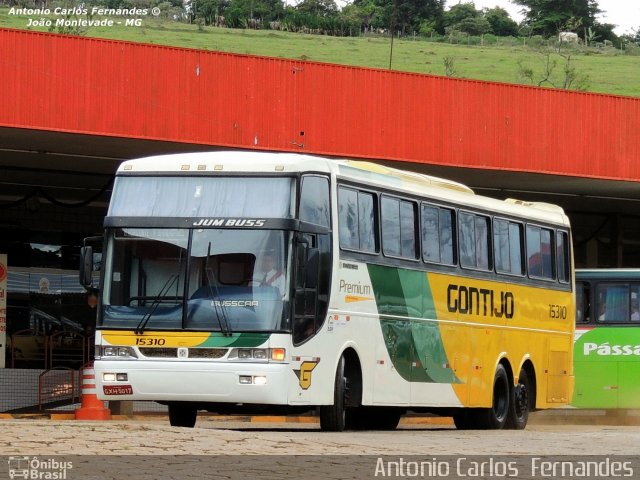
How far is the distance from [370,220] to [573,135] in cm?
1503

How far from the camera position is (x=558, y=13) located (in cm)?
12388

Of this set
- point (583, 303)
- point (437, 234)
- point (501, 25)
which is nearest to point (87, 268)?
point (437, 234)

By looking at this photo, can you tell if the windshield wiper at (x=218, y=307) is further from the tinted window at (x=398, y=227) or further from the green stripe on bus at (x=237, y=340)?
the tinted window at (x=398, y=227)

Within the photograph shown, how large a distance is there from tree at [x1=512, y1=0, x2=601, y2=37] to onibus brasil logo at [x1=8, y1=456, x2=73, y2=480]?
116m

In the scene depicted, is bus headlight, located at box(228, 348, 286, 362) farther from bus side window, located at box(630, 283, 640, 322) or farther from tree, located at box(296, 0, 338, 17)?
tree, located at box(296, 0, 338, 17)

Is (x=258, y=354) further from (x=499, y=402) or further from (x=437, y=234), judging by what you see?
(x=499, y=402)

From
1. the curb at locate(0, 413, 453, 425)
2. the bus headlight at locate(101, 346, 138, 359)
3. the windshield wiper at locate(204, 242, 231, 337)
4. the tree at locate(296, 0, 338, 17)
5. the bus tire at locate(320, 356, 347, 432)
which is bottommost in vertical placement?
the curb at locate(0, 413, 453, 425)

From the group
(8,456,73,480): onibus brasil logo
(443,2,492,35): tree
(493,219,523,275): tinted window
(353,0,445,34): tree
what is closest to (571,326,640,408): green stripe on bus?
(493,219,523,275): tinted window

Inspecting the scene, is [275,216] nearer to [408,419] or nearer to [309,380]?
[309,380]

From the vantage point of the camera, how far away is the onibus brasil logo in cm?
970

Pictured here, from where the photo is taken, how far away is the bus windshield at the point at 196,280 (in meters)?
16.8

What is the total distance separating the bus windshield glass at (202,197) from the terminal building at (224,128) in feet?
27.8

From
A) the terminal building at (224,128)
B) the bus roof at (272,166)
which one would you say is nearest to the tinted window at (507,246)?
the bus roof at (272,166)

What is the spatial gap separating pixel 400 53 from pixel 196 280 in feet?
254
